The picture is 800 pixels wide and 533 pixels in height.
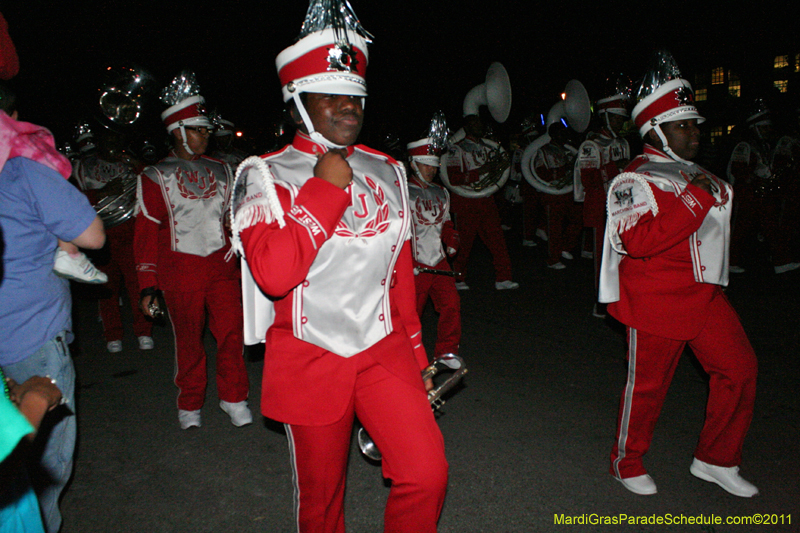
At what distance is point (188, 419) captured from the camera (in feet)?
13.9

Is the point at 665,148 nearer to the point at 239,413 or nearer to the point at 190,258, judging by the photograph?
the point at 190,258

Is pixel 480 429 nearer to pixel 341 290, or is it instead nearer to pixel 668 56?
pixel 341 290

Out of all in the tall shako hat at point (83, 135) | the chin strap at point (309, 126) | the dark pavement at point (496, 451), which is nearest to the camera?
the chin strap at point (309, 126)

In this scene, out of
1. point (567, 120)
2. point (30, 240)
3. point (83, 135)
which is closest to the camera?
point (30, 240)

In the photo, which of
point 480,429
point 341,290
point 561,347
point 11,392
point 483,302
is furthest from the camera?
point 483,302

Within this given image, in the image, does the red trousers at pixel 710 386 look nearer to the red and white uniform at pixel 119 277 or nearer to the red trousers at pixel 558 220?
the red and white uniform at pixel 119 277

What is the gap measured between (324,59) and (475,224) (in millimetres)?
6084

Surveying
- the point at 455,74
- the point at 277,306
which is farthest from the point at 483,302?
the point at 455,74

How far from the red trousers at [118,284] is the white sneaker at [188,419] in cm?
226

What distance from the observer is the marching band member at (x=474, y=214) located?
7.96 meters

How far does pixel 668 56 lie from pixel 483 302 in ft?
14.9

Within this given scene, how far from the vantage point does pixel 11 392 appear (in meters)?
1.51

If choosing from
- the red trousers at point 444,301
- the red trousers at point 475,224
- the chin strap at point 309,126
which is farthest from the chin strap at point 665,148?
the red trousers at point 475,224

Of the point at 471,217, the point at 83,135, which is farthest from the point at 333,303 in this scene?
the point at 83,135
